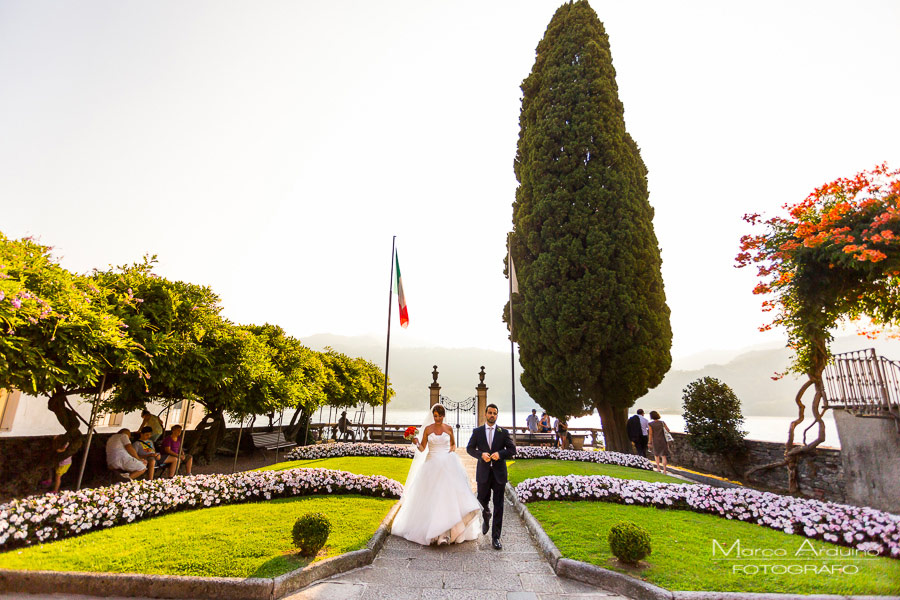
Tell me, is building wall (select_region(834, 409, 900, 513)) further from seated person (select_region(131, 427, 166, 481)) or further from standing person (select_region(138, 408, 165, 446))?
standing person (select_region(138, 408, 165, 446))

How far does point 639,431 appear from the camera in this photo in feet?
53.4

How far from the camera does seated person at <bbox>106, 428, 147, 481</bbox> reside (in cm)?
934

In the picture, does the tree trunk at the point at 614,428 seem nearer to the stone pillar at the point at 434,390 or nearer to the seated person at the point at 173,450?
the stone pillar at the point at 434,390

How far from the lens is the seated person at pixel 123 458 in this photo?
368 inches

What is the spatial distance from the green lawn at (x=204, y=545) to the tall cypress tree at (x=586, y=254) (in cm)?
1145

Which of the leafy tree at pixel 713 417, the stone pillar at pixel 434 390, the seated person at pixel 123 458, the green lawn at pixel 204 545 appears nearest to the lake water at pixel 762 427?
the leafy tree at pixel 713 417

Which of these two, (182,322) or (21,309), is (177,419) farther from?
(21,309)

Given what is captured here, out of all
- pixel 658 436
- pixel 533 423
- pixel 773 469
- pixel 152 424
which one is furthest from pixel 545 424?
pixel 152 424

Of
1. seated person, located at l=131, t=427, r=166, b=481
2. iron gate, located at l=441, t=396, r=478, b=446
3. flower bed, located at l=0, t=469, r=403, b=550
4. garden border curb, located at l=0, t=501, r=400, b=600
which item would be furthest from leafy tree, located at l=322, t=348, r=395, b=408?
garden border curb, located at l=0, t=501, r=400, b=600

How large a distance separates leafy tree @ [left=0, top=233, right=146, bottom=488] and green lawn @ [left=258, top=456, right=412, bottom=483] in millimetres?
6595

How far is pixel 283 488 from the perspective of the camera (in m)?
8.88

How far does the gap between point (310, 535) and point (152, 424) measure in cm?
941

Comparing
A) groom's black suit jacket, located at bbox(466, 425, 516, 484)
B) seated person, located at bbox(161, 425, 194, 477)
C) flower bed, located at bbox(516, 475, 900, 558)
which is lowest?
flower bed, located at bbox(516, 475, 900, 558)

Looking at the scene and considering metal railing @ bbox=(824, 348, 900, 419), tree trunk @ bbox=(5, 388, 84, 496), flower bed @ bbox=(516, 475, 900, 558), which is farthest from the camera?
tree trunk @ bbox=(5, 388, 84, 496)
